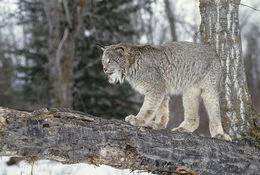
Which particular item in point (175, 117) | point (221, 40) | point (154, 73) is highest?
point (221, 40)

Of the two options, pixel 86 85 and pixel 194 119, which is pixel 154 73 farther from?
pixel 86 85

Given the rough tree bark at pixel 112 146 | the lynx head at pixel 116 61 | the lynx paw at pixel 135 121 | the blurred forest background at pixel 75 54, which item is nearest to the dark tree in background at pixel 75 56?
the blurred forest background at pixel 75 54

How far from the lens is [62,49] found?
10086 millimetres

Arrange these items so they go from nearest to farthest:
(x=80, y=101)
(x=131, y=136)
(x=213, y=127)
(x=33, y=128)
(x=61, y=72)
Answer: (x=33, y=128) < (x=131, y=136) < (x=213, y=127) < (x=61, y=72) < (x=80, y=101)

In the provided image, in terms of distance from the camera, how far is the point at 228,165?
11.6 feet

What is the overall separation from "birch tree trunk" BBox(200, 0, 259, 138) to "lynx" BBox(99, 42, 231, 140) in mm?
152

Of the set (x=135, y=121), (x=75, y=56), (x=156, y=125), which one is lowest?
(x=156, y=125)

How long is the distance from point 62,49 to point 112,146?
738 centimetres

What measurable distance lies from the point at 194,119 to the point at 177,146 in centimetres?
154

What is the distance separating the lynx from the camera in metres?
4.61

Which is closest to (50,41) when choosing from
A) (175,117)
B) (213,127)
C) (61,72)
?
(61,72)

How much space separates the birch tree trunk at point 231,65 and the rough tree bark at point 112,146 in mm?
816

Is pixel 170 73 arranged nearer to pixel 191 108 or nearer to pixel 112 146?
pixel 191 108

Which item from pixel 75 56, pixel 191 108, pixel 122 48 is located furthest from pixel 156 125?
pixel 75 56
